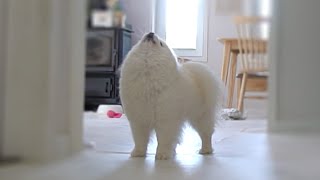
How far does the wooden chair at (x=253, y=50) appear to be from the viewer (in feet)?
0.98

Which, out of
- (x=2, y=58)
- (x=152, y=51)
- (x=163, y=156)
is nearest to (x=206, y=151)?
(x=163, y=156)

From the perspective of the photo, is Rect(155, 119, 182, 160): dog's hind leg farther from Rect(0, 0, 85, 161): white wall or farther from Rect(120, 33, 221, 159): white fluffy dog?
Rect(0, 0, 85, 161): white wall

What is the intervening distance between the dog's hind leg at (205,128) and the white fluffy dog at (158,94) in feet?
0.27

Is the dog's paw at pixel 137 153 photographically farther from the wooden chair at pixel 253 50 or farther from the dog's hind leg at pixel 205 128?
the wooden chair at pixel 253 50

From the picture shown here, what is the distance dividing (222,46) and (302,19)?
20 cm

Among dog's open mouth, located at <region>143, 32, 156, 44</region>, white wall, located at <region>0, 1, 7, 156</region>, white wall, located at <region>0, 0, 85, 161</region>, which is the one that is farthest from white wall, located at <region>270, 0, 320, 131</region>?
dog's open mouth, located at <region>143, 32, 156, 44</region>

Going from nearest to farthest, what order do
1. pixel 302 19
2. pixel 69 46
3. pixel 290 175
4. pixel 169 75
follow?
pixel 302 19
pixel 69 46
pixel 290 175
pixel 169 75

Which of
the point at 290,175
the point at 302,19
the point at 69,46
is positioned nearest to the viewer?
the point at 302,19

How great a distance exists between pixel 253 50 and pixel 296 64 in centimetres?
4

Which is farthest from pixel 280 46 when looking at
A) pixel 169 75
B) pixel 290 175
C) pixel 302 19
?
pixel 169 75

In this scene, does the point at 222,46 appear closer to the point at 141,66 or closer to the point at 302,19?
the point at 302,19

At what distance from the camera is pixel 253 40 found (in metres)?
0.32

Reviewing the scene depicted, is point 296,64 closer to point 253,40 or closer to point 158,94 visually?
point 253,40

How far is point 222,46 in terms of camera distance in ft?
1.64
